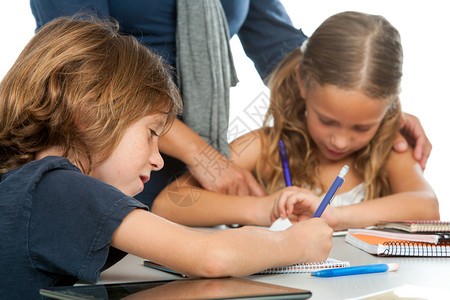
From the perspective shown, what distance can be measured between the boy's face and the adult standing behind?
0.39 m

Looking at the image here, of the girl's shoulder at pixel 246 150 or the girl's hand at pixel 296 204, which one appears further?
the girl's shoulder at pixel 246 150

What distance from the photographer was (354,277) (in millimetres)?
679

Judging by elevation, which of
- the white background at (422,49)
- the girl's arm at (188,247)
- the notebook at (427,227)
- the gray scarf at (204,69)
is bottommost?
the girl's arm at (188,247)

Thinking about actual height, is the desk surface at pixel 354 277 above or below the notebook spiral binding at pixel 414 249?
below

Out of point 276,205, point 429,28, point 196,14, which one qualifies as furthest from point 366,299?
point 429,28

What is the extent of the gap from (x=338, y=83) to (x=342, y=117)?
0.30ft

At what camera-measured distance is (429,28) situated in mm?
2156

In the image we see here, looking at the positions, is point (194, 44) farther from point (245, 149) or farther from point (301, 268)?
point (301, 268)

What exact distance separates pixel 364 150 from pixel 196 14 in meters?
0.58

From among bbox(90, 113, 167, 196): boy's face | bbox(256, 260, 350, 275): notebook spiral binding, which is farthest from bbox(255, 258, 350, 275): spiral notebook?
bbox(90, 113, 167, 196): boy's face

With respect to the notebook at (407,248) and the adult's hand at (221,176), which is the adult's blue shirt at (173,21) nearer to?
the adult's hand at (221,176)

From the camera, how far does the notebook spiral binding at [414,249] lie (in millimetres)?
813

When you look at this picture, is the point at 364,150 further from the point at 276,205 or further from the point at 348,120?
the point at 276,205

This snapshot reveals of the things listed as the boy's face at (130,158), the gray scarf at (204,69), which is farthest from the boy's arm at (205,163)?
the boy's face at (130,158)
